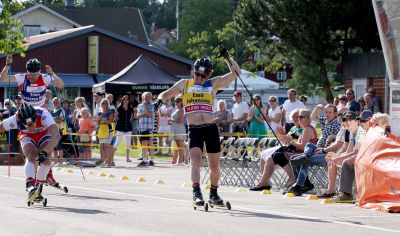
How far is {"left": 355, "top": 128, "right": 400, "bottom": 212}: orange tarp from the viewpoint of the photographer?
14.9 m

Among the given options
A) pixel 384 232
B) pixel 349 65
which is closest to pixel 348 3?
pixel 349 65

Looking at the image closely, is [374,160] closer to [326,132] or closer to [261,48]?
[326,132]

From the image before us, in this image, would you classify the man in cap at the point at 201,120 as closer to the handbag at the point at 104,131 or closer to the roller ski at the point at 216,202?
the roller ski at the point at 216,202

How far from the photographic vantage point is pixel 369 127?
16203mm

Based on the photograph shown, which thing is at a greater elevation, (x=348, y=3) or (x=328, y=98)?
(x=348, y=3)

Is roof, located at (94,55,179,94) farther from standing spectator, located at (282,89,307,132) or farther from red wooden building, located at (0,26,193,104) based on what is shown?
red wooden building, located at (0,26,193,104)

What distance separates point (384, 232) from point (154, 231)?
8.32ft

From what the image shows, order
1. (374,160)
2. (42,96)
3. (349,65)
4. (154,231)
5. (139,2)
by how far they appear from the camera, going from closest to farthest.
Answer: (154,231), (374,160), (42,96), (349,65), (139,2)

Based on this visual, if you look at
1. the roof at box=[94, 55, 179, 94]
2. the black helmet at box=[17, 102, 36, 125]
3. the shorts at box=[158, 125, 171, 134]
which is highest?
the roof at box=[94, 55, 179, 94]

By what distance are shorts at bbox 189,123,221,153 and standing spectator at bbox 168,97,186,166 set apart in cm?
1291

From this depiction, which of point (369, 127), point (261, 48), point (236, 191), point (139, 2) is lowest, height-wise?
point (236, 191)

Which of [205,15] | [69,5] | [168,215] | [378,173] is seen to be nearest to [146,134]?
[378,173]

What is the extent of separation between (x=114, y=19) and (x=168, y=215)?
87851 mm

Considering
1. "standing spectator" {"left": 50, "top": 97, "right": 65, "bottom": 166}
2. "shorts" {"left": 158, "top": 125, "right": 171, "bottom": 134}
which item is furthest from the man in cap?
"shorts" {"left": 158, "top": 125, "right": 171, "bottom": 134}
